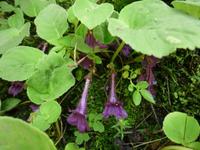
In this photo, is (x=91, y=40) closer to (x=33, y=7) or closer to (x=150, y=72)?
(x=150, y=72)

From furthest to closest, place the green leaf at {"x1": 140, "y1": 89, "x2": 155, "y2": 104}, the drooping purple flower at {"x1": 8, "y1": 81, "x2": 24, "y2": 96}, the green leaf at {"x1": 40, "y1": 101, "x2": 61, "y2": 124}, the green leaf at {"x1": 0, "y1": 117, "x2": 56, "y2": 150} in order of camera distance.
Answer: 1. the drooping purple flower at {"x1": 8, "y1": 81, "x2": 24, "y2": 96}
2. the green leaf at {"x1": 140, "y1": 89, "x2": 155, "y2": 104}
3. the green leaf at {"x1": 40, "y1": 101, "x2": 61, "y2": 124}
4. the green leaf at {"x1": 0, "y1": 117, "x2": 56, "y2": 150}

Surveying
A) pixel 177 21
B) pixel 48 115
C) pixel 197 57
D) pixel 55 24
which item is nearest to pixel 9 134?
pixel 48 115

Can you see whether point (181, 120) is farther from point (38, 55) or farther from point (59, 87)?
point (38, 55)

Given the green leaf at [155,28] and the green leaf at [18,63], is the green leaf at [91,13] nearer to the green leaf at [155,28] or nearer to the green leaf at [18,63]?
the green leaf at [155,28]

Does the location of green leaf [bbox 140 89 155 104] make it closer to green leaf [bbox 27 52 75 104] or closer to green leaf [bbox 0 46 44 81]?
green leaf [bbox 27 52 75 104]

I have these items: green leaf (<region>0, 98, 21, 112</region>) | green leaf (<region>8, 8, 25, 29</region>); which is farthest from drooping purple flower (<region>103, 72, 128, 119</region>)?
green leaf (<region>8, 8, 25, 29</region>)
